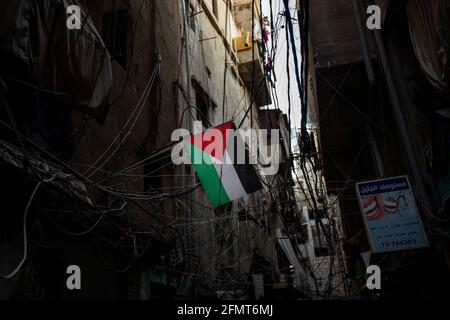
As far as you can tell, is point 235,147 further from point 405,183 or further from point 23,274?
point 23,274

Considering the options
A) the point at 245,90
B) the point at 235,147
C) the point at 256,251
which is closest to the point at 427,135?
the point at 235,147

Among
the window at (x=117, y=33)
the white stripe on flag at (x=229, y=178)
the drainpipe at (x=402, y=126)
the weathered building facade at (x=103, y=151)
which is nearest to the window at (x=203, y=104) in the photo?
the weathered building facade at (x=103, y=151)

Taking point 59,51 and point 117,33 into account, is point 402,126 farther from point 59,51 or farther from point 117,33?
point 117,33

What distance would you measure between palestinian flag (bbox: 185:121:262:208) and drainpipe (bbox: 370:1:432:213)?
2724 mm

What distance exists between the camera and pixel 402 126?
21.8ft

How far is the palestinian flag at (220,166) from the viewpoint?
607 centimetres

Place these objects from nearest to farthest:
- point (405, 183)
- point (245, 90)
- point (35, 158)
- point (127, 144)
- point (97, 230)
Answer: point (35, 158) < point (97, 230) < point (405, 183) < point (127, 144) < point (245, 90)

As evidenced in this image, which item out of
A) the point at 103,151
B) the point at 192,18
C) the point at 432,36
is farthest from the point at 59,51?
the point at 192,18

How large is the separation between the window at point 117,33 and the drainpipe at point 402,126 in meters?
5.46

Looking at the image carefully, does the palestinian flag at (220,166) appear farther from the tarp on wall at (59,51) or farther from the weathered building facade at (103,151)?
the tarp on wall at (59,51)

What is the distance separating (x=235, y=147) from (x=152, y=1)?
5907 millimetres

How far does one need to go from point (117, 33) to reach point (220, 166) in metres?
4.71

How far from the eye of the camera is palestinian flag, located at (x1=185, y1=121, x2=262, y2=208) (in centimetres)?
607

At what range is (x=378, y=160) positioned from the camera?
9.30m
